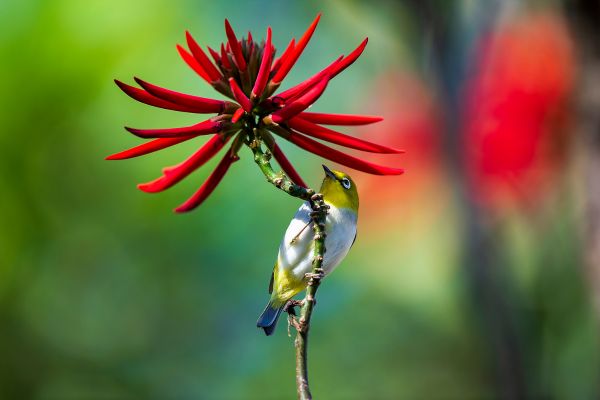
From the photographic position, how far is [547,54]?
18.7ft

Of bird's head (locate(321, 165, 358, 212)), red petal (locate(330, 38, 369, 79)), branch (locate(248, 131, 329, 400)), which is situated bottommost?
branch (locate(248, 131, 329, 400))

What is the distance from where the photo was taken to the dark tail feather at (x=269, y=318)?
71.6 inches

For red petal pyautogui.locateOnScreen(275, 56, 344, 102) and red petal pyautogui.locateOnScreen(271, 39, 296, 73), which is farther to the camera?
red petal pyautogui.locateOnScreen(271, 39, 296, 73)

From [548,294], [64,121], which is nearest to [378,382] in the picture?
[64,121]

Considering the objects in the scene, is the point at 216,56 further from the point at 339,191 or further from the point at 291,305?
the point at 339,191

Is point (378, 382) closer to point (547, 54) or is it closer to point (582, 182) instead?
point (547, 54)

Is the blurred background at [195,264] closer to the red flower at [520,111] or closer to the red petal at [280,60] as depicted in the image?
the red flower at [520,111]

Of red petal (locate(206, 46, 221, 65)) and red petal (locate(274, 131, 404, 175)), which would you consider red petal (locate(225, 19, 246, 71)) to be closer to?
red petal (locate(206, 46, 221, 65))

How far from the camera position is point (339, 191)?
2.08 meters

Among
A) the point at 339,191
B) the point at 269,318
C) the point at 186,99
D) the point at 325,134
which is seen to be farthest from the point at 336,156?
the point at 339,191

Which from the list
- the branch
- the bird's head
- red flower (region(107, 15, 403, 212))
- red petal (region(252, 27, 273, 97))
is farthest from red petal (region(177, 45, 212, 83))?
the bird's head

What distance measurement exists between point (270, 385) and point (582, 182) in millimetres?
5306

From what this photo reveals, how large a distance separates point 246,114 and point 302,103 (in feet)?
0.48

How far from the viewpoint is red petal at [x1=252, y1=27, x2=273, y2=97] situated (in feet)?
4.53
